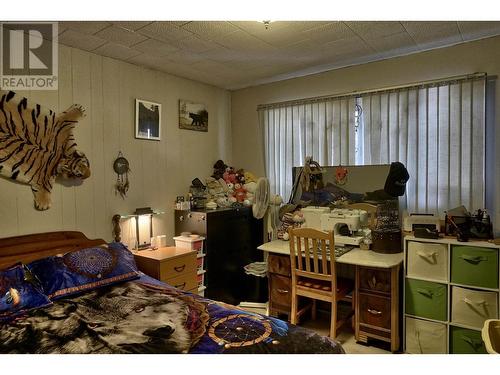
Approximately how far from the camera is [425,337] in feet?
7.49

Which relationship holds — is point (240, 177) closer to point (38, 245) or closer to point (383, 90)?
point (383, 90)

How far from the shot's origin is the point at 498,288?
206 cm

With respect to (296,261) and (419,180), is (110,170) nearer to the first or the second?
(296,261)

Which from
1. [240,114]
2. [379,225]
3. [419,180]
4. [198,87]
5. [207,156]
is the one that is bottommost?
[379,225]

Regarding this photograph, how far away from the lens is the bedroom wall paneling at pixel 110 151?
2.46 metres

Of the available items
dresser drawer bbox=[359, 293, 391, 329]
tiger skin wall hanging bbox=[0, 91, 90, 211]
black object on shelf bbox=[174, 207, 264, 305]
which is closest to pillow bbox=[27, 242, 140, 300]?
tiger skin wall hanging bbox=[0, 91, 90, 211]

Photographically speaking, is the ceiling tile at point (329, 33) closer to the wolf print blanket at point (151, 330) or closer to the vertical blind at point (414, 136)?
the vertical blind at point (414, 136)

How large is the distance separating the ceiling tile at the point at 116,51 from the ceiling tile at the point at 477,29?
8.59ft

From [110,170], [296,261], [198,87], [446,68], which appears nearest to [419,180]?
[446,68]

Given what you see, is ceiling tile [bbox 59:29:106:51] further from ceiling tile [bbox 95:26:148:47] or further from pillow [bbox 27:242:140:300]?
pillow [bbox 27:242:140:300]

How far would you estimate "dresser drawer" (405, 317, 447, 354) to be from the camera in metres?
2.23

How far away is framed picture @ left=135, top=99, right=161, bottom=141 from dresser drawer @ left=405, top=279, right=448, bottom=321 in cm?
263

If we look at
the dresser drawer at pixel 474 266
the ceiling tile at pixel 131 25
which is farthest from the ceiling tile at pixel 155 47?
the dresser drawer at pixel 474 266
